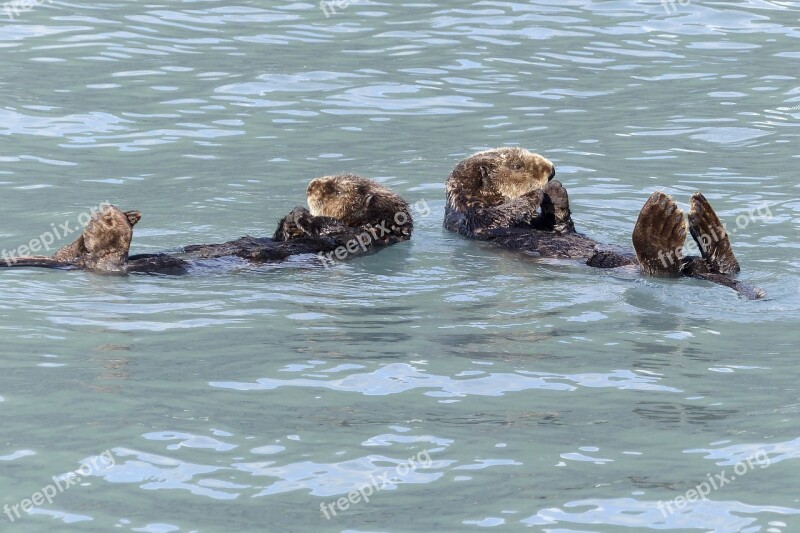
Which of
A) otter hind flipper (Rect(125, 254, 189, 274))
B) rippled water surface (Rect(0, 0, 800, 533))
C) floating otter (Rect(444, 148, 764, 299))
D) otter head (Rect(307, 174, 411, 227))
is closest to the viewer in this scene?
rippled water surface (Rect(0, 0, 800, 533))

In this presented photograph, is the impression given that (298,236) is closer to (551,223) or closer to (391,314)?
(391,314)

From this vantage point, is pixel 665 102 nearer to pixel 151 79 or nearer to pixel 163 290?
pixel 151 79

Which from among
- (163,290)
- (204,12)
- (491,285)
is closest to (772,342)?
(491,285)

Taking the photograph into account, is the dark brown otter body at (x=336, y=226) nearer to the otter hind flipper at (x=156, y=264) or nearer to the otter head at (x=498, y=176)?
the otter hind flipper at (x=156, y=264)

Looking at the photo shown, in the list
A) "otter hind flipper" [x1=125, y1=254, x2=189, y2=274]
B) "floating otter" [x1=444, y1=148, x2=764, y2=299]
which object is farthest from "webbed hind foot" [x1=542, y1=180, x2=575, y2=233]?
"otter hind flipper" [x1=125, y1=254, x2=189, y2=274]

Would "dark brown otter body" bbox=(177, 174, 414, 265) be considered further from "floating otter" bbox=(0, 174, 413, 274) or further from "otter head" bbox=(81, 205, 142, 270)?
"otter head" bbox=(81, 205, 142, 270)

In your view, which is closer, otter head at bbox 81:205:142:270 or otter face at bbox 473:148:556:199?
otter head at bbox 81:205:142:270

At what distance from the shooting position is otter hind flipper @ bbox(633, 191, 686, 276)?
557cm

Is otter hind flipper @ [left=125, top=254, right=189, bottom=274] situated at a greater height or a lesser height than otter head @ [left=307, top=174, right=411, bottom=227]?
lesser

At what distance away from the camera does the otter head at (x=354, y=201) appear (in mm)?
6996

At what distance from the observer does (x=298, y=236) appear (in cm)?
648

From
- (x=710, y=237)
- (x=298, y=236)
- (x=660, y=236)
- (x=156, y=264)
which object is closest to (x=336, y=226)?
(x=298, y=236)

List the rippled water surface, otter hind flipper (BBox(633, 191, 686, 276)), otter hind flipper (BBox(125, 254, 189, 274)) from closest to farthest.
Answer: the rippled water surface → otter hind flipper (BBox(633, 191, 686, 276)) → otter hind flipper (BBox(125, 254, 189, 274))

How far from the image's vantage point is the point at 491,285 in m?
5.86
